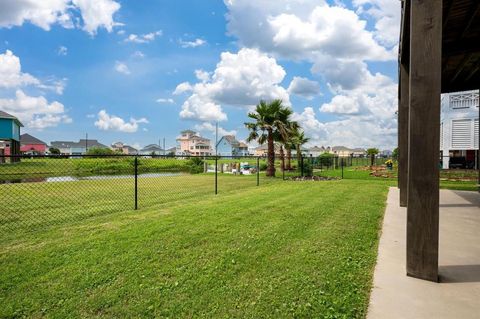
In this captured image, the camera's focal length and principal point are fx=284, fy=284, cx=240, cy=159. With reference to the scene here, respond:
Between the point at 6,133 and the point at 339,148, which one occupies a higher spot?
the point at 339,148

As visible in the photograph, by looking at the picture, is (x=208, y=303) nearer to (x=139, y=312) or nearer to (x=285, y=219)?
(x=139, y=312)

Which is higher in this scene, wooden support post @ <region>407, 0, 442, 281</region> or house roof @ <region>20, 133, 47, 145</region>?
house roof @ <region>20, 133, 47, 145</region>

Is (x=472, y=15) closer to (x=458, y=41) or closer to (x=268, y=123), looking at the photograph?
(x=458, y=41)

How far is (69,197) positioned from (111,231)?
557 cm

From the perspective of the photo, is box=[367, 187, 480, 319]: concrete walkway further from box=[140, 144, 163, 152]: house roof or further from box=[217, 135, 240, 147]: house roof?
box=[140, 144, 163, 152]: house roof

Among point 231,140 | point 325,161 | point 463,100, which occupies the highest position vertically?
point 231,140

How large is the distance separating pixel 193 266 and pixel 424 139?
9.69ft

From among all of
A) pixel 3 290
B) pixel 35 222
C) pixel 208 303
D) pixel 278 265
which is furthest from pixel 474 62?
pixel 35 222

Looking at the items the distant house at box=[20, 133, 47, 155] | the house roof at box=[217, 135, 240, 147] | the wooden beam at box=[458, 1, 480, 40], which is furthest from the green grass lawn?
the distant house at box=[20, 133, 47, 155]

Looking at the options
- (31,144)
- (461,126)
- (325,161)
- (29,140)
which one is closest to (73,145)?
(29,140)

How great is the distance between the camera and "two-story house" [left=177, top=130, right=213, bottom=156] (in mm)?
84312

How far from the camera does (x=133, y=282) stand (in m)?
2.94

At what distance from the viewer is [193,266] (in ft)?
11.0

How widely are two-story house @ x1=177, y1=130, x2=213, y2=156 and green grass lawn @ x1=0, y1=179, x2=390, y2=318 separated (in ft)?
259
